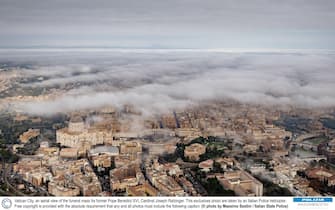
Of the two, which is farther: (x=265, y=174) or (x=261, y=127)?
(x=261, y=127)

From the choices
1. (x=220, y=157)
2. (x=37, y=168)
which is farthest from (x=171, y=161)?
(x=37, y=168)

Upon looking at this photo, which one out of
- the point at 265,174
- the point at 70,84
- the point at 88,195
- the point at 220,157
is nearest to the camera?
the point at 88,195

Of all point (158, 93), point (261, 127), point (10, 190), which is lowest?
point (10, 190)

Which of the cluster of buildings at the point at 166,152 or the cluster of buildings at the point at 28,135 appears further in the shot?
the cluster of buildings at the point at 28,135

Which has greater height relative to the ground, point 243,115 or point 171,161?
point 243,115

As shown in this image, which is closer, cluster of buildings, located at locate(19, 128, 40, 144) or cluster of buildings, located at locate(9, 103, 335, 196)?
cluster of buildings, located at locate(9, 103, 335, 196)

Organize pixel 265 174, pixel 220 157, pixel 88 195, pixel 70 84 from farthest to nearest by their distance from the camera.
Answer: pixel 70 84 < pixel 220 157 < pixel 265 174 < pixel 88 195

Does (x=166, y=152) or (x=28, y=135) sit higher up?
(x=28, y=135)

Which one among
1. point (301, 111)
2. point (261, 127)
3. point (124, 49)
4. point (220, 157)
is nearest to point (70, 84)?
point (124, 49)

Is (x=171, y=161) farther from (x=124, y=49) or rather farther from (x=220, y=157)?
(x=124, y=49)
